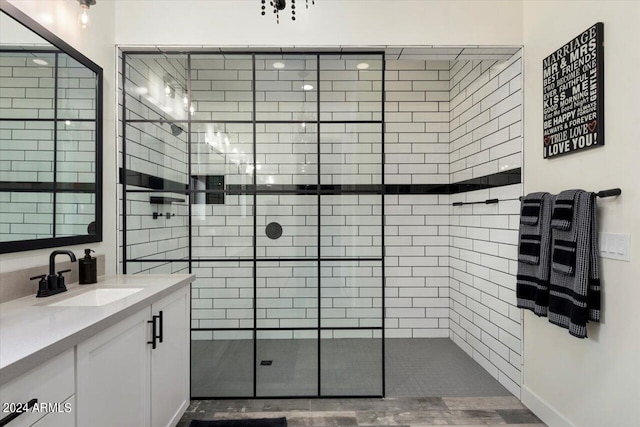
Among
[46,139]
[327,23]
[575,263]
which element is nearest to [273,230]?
[46,139]

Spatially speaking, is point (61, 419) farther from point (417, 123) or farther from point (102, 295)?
point (417, 123)

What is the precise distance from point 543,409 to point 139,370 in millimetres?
2503

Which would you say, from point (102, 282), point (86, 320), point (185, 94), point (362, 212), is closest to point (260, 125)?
point (185, 94)

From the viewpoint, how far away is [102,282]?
2113mm

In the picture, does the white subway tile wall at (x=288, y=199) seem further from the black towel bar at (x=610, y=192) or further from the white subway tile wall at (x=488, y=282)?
the black towel bar at (x=610, y=192)

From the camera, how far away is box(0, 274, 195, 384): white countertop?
3.25 ft

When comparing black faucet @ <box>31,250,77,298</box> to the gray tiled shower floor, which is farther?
the gray tiled shower floor

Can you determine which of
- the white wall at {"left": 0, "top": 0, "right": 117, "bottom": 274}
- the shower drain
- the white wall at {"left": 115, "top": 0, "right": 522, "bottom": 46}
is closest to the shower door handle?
the white wall at {"left": 0, "top": 0, "right": 117, "bottom": 274}

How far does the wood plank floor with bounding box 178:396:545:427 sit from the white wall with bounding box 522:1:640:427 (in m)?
0.26

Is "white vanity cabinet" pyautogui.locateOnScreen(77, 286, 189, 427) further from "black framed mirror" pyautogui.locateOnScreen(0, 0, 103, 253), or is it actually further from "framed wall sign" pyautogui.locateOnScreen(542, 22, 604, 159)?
"framed wall sign" pyautogui.locateOnScreen(542, 22, 604, 159)

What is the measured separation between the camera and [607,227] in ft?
5.85

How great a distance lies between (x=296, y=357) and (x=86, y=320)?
1643 millimetres

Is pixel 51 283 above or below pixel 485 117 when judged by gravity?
below

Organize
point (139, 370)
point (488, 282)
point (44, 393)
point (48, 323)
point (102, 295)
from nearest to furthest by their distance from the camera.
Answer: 1. point (44, 393)
2. point (48, 323)
3. point (139, 370)
4. point (102, 295)
5. point (488, 282)
